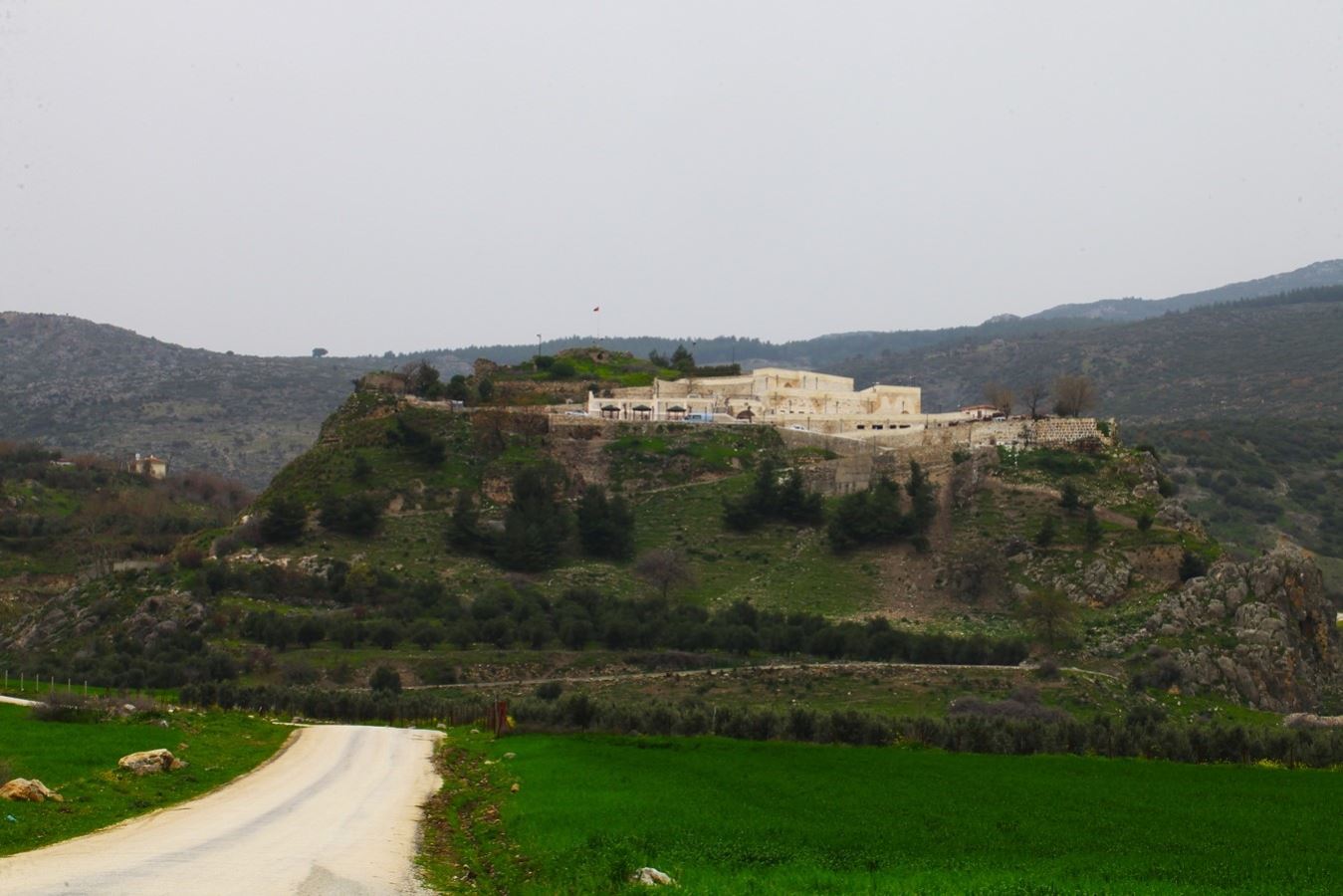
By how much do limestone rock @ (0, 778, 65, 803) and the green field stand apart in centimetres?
634

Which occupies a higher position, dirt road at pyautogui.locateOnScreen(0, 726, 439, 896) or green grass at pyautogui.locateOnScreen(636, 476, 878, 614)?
dirt road at pyautogui.locateOnScreen(0, 726, 439, 896)

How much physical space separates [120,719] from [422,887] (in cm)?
1778

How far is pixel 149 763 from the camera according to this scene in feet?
76.5

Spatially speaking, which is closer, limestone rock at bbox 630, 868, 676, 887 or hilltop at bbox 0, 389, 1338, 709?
limestone rock at bbox 630, 868, 676, 887

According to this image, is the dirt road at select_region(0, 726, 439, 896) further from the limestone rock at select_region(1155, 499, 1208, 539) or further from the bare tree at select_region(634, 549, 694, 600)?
the limestone rock at select_region(1155, 499, 1208, 539)

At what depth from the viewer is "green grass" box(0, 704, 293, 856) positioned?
17.8 metres

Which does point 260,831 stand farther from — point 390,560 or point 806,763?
point 390,560

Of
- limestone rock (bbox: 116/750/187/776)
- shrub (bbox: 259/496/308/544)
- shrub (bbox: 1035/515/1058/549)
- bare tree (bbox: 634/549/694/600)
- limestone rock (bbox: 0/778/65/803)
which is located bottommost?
bare tree (bbox: 634/549/694/600)

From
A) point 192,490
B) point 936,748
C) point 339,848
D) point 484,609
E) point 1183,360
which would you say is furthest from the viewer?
point 1183,360

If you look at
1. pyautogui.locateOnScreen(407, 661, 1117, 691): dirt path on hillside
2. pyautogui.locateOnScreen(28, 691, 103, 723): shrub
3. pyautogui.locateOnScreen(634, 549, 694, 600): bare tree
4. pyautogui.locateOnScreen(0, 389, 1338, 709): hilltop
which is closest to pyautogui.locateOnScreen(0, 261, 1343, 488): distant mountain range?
pyautogui.locateOnScreen(0, 389, 1338, 709): hilltop

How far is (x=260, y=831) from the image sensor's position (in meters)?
18.3

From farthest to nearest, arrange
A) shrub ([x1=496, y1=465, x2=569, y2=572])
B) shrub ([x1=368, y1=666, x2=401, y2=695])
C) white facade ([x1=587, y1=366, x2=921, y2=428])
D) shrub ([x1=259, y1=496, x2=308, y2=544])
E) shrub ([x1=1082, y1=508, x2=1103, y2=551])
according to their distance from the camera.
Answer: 1. white facade ([x1=587, y1=366, x2=921, y2=428])
2. shrub ([x1=496, y1=465, x2=569, y2=572])
3. shrub ([x1=259, y1=496, x2=308, y2=544])
4. shrub ([x1=1082, y1=508, x2=1103, y2=551])
5. shrub ([x1=368, y1=666, x2=401, y2=695])

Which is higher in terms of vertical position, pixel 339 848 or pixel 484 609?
pixel 339 848

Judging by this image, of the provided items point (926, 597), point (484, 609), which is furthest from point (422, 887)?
point (926, 597)
